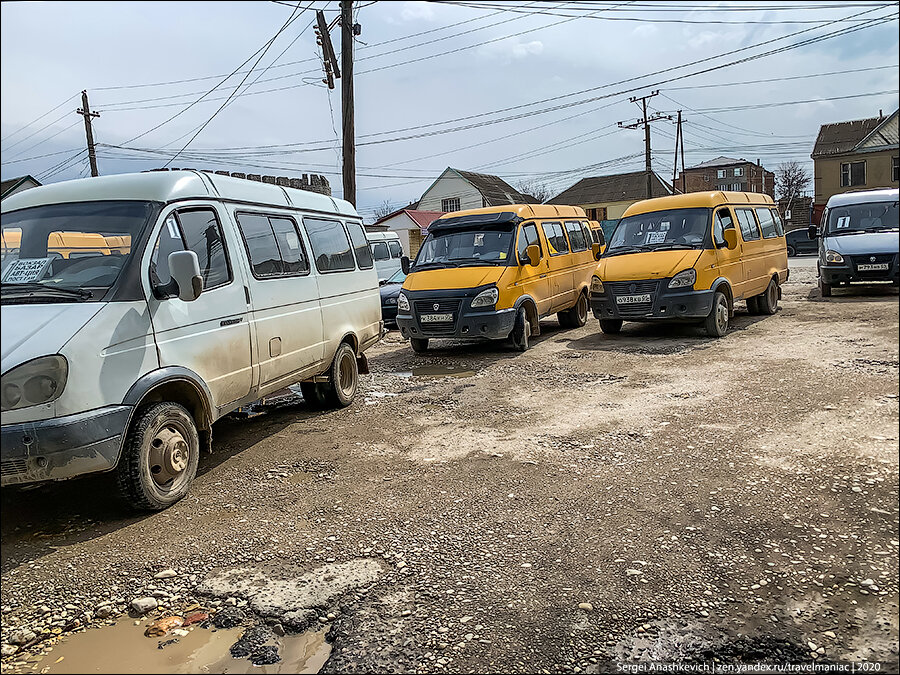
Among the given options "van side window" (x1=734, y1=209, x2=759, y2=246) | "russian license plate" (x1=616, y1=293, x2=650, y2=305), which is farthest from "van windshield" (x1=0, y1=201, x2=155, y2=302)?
"van side window" (x1=734, y1=209, x2=759, y2=246)

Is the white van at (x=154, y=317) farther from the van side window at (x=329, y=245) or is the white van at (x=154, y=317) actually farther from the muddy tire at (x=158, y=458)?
the van side window at (x=329, y=245)

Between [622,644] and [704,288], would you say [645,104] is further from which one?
[622,644]

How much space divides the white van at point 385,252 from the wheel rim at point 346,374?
35.9 feet

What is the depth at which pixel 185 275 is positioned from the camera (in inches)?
176

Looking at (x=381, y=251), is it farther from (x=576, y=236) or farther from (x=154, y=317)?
(x=154, y=317)

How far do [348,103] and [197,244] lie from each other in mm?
11680

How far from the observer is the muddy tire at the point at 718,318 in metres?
10.1

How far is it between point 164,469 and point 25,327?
3129mm

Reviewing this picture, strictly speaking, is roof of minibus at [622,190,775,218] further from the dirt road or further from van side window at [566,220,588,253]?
the dirt road

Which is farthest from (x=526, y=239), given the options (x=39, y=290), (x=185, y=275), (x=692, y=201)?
(x=39, y=290)

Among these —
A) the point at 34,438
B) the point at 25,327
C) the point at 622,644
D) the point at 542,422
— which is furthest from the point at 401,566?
the point at 542,422

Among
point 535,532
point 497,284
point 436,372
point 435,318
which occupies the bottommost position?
point 535,532

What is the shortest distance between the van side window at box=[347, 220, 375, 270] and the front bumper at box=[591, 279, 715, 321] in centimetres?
417

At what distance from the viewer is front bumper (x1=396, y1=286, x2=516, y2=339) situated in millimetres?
9961
